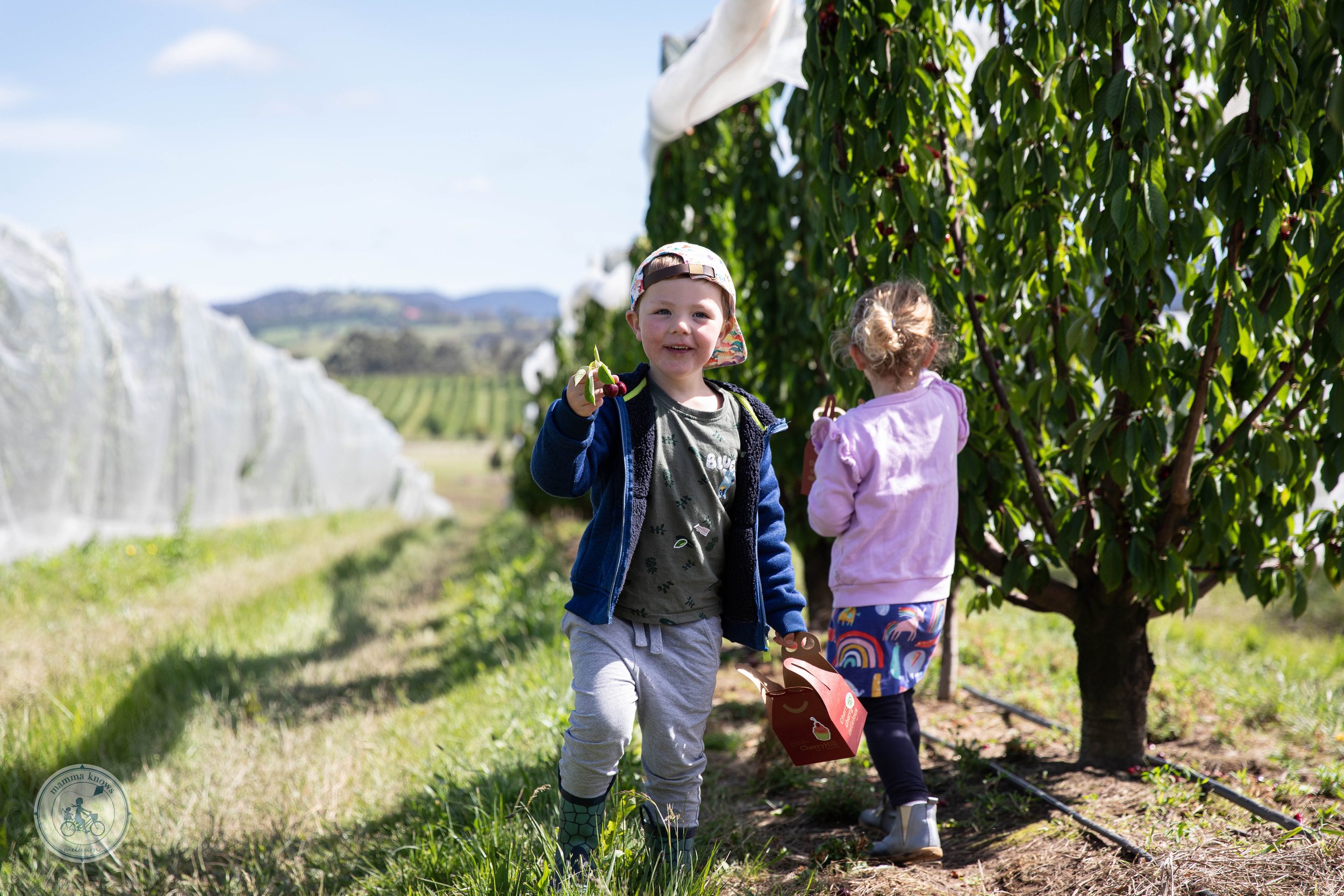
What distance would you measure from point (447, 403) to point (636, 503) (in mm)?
73382

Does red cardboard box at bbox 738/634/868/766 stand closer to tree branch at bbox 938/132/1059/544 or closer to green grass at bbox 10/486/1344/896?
green grass at bbox 10/486/1344/896

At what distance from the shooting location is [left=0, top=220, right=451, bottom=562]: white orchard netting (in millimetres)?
8055

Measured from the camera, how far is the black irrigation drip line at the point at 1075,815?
2033 mm

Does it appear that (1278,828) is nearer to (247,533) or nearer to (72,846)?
(72,846)

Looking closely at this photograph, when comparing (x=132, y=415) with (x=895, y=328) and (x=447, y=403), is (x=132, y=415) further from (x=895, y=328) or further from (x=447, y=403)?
(x=447, y=403)

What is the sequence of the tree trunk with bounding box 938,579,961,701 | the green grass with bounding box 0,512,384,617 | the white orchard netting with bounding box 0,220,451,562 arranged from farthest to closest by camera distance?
1. the white orchard netting with bounding box 0,220,451,562
2. the green grass with bounding box 0,512,384,617
3. the tree trunk with bounding box 938,579,961,701

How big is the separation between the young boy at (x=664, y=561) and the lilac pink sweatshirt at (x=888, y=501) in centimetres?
22

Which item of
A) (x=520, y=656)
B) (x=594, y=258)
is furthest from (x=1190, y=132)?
(x=594, y=258)

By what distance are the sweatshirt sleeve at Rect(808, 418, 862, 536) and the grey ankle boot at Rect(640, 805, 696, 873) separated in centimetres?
72

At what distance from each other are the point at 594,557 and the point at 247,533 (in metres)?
9.63

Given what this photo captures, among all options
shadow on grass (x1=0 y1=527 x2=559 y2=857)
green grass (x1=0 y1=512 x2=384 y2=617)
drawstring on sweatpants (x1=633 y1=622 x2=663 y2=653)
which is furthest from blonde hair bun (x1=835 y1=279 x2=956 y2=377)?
green grass (x1=0 y1=512 x2=384 y2=617)

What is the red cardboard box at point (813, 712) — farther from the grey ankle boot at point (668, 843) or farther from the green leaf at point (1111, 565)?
the green leaf at point (1111, 565)

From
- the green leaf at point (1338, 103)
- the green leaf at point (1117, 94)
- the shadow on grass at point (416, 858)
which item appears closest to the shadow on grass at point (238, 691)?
the shadow on grass at point (416, 858)

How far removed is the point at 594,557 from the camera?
185cm
